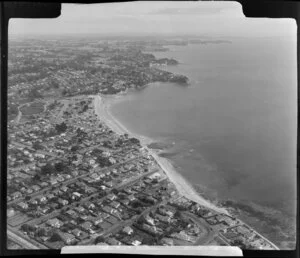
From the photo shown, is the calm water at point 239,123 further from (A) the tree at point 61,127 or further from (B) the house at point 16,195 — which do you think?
(B) the house at point 16,195

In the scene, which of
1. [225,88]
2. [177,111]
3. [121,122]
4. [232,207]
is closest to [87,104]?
[121,122]

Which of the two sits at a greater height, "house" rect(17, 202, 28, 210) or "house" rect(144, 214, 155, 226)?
"house" rect(17, 202, 28, 210)

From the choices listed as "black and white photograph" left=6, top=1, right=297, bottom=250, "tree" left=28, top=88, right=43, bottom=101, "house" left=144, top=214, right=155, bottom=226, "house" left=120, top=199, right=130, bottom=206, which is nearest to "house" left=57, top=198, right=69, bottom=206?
"black and white photograph" left=6, top=1, right=297, bottom=250

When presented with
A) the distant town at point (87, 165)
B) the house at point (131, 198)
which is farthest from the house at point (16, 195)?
the house at point (131, 198)

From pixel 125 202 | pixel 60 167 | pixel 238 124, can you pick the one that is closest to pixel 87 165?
pixel 60 167

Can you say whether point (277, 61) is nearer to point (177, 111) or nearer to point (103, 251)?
point (177, 111)

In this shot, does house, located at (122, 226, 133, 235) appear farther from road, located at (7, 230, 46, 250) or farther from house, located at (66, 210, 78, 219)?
road, located at (7, 230, 46, 250)

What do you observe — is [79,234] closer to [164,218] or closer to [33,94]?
[164,218]
